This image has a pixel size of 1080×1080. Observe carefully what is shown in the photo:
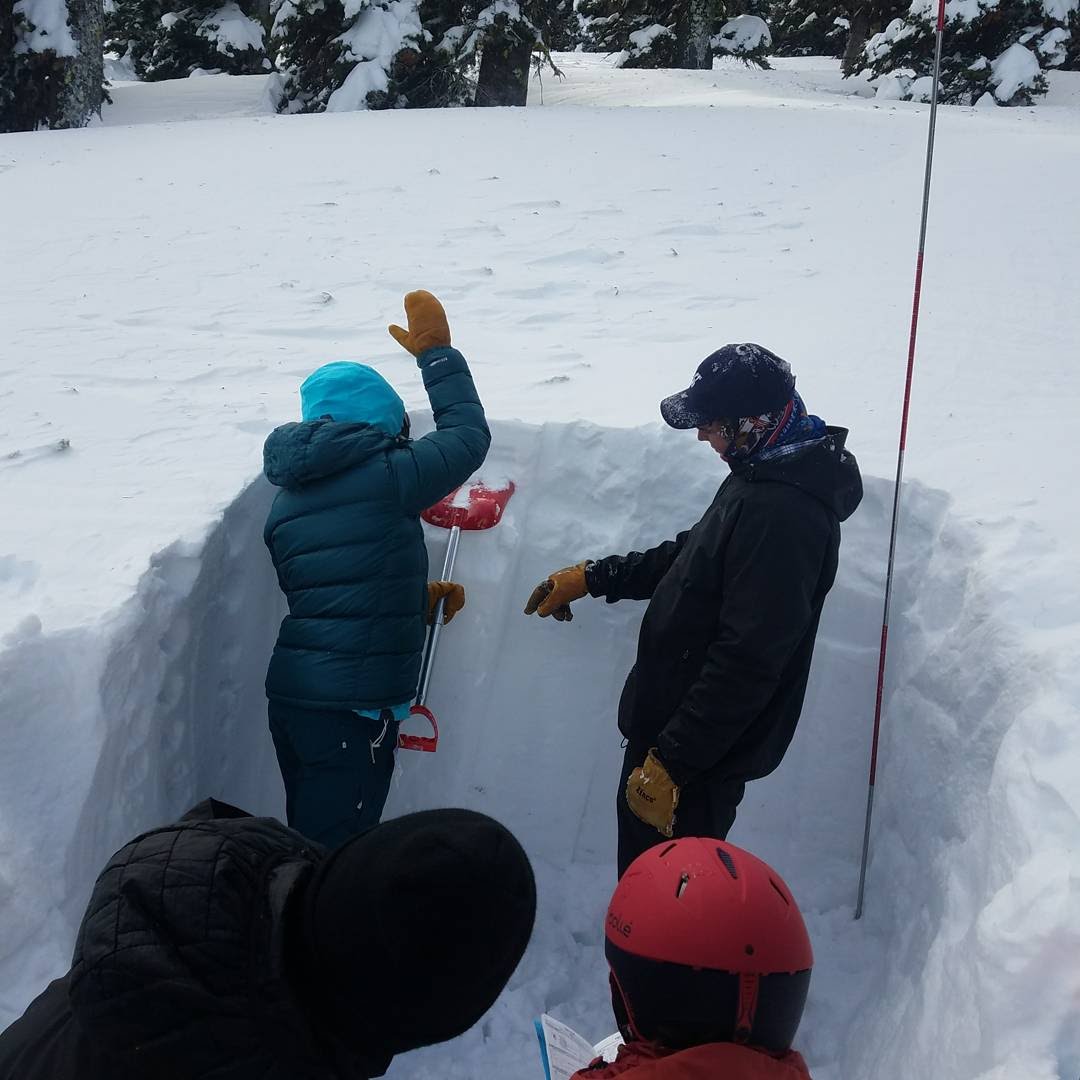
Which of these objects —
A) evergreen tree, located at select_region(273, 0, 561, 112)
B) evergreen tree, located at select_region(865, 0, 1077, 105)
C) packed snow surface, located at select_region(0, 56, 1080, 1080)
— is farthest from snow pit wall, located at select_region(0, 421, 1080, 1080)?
evergreen tree, located at select_region(865, 0, 1077, 105)

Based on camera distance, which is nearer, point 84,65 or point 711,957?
point 711,957

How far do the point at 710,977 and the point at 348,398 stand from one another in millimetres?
2042

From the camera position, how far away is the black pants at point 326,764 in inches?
118

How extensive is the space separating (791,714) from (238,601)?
6.54 feet

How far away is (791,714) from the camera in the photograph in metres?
2.86

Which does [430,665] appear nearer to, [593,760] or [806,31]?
[593,760]

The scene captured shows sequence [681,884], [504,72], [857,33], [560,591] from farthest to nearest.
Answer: [857,33], [504,72], [560,591], [681,884]

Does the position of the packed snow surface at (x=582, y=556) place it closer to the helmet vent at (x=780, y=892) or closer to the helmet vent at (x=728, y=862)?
the helmet vent at (x=780, y=892)

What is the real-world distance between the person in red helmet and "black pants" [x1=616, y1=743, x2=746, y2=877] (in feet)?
3.53

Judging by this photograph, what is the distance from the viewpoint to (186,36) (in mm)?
19969

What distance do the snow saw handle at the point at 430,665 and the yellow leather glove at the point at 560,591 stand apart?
39cm

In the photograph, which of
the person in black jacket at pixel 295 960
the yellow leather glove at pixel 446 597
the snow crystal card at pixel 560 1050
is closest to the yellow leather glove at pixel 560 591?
the yellow leather glove at pixel 446 597

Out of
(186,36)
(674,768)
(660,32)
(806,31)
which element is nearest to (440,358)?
(674,768)

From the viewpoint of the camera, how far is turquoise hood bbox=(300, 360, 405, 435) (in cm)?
306
